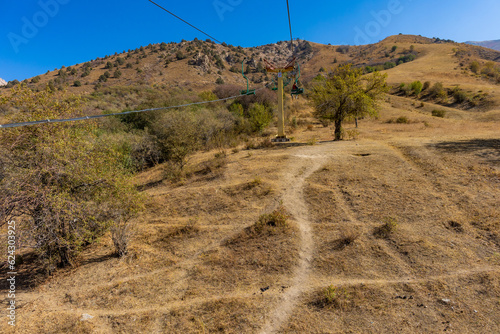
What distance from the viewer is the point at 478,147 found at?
12.3m

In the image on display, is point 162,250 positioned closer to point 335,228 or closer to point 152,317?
point 152,317

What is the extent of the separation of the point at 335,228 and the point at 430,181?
489 cm

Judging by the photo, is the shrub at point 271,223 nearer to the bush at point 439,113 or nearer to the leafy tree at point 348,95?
the leafy tree at point 348,95

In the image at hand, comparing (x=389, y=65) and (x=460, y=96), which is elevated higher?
(x=389, y=65)

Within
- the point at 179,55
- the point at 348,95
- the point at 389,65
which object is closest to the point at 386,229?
the point at 348,95

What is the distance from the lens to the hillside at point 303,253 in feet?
15.7

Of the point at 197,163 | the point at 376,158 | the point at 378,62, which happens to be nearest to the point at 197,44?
the point at 378,62

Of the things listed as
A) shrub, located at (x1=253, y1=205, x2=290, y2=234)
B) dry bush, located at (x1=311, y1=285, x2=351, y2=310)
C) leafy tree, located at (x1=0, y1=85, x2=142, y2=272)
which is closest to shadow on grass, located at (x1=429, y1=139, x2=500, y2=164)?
shrub, located at (x1=253, y1=205, x2=290, y2=234)

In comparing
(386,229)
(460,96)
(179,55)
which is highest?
(179,55)

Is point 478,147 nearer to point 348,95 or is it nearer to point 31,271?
point 348,95

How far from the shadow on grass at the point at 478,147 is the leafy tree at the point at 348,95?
15.1ft

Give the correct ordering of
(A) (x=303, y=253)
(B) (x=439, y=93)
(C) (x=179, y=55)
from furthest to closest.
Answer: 1. (C) (x=179, y=55)
2. (B) (x=439, y=93)
3. (A) (x=303, y=253)

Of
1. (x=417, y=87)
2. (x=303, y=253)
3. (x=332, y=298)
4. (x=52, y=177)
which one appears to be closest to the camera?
(x=332, y=298)

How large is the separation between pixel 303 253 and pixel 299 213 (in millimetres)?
1997
